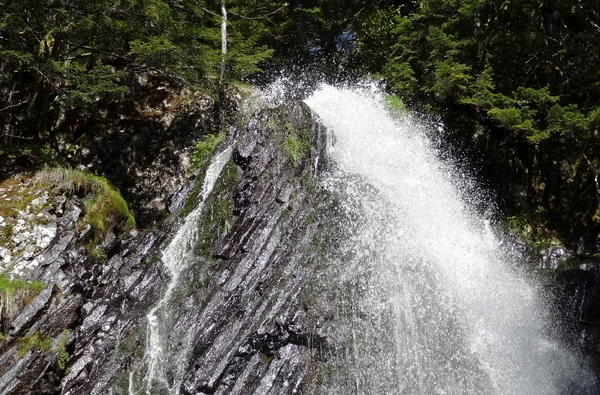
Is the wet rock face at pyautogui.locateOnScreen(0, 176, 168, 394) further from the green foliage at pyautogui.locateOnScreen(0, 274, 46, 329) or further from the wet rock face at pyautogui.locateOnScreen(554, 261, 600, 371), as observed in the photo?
the wet rock face at pyautogui.locateOnScreen(554, 261, 600, 371)

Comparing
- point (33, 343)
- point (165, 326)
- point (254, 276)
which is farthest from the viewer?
point (254, 276)

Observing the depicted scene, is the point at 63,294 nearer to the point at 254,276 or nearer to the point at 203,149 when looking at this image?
the point at 254,276

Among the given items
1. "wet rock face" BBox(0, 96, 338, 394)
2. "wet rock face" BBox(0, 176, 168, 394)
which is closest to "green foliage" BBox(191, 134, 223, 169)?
"wet rock face" BBox(0, 96, 338, 394)

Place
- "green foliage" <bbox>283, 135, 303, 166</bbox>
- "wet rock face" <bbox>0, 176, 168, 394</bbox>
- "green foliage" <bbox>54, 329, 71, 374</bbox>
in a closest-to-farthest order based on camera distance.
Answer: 1. "wet rock face" <bbox>0, 176, 168, 394</bbox>
2. "green foliage" <bbox>54, 329, 71, 374</bbox>
3. "green foliage" <bbox>283, 135, 303, 166</bbox>

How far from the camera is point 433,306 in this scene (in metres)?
7.95

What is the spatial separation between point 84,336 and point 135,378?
123cm

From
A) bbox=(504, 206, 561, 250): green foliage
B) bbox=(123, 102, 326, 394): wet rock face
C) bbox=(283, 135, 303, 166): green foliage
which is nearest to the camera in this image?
bbox=(123, 102, 326, 394): wet rock face

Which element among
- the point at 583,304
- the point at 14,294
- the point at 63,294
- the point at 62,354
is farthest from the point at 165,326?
the point at 583,304

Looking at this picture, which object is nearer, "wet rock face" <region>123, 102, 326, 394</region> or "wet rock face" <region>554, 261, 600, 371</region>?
"wet rock face" <region>123, 102, 326, 394</region>

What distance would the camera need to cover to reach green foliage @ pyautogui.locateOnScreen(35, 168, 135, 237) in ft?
31.8

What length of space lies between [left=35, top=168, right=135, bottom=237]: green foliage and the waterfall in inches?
177

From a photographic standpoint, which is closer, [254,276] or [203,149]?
[254,276]

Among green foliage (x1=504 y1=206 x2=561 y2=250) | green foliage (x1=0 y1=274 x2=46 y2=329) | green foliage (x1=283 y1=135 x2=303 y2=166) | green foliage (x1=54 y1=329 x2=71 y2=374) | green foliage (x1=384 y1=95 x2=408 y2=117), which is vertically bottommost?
green foliage (x1=54 y1=329 x2=71 y2=374)

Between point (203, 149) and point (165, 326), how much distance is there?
6182 millimetres
